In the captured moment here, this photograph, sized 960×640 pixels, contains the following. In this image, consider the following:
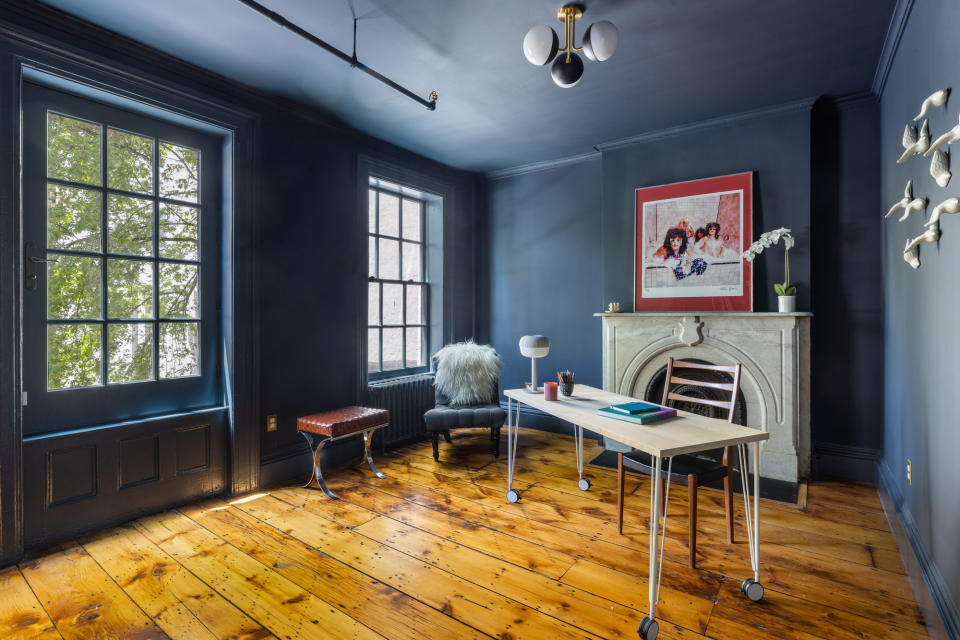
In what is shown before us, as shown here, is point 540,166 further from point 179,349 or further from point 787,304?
point 179,349

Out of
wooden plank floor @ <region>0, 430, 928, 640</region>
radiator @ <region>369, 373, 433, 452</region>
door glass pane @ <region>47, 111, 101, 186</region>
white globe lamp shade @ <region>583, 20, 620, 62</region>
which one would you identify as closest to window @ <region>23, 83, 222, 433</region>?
door glass pane @ <region>47, 111, 101, 186</region>

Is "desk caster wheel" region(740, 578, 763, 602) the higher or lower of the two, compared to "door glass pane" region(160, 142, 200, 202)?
lower

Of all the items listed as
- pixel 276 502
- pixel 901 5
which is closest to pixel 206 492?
pixel 276 502

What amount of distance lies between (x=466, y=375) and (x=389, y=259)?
4.48 ft

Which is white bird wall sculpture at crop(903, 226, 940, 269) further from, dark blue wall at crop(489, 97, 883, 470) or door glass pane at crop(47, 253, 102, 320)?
door glass pane at crop(47, 253, 102, 320)

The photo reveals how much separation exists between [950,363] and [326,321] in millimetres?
3642

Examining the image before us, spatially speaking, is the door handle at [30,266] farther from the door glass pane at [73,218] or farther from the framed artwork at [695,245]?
the framed artwork at [695,245]

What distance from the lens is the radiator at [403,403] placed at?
13.9ft

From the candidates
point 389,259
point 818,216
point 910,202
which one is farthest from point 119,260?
point 818,216

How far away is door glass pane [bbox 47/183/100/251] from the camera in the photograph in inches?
103

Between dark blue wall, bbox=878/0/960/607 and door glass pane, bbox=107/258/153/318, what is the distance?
13.0ft

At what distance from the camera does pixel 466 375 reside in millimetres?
4223

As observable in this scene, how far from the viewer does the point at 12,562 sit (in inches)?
92.4

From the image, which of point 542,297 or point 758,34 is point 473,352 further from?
point 758,34
